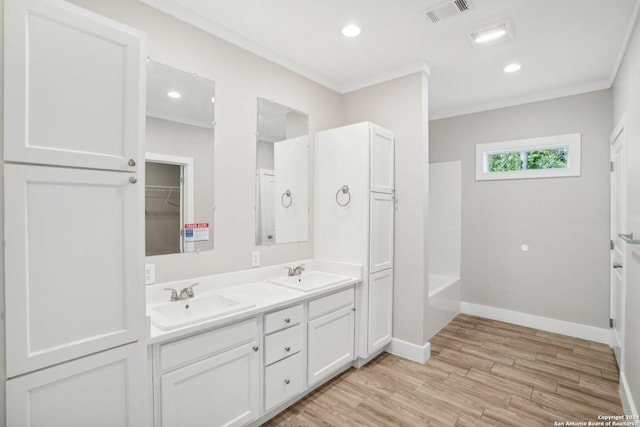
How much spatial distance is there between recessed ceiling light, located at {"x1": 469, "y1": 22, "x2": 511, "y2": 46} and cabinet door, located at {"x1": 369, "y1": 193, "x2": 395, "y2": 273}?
1.43 metres

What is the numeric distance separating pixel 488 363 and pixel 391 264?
1252 millimetres

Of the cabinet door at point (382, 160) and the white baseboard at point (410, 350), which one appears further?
the white baseboard at point (410, 350)

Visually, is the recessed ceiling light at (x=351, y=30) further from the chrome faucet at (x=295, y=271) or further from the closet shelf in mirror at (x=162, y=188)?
the chrome faucet at (x=295, y=271)

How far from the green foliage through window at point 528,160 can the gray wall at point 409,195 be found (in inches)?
66.2

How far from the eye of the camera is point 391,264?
10.2ft

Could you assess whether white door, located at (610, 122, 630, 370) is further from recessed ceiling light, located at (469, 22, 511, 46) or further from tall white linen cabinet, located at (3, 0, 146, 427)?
tall white linen cabinet, located at (3, 0, 146, 427)

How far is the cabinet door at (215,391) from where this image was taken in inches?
63.0

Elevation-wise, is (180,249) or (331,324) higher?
(180,249)

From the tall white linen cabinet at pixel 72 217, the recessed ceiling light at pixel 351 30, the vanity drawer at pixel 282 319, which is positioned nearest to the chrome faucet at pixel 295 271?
the vanity drawer at pixel 282 319

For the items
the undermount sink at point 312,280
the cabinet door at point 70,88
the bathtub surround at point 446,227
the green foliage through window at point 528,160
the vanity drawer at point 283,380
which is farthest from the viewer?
the bathtub surround at point 446,227

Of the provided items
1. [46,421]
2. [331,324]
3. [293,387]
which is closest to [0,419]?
[46,421]

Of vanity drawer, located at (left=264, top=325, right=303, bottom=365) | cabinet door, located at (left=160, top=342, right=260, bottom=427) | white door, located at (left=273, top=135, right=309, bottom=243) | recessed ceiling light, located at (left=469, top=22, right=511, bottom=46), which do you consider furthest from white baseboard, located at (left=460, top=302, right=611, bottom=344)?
cabinet door, located at (left=160, top=342, right=260, bottom=427)

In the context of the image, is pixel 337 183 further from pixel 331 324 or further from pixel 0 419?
pixel 0 419

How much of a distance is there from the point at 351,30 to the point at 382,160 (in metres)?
1.10
